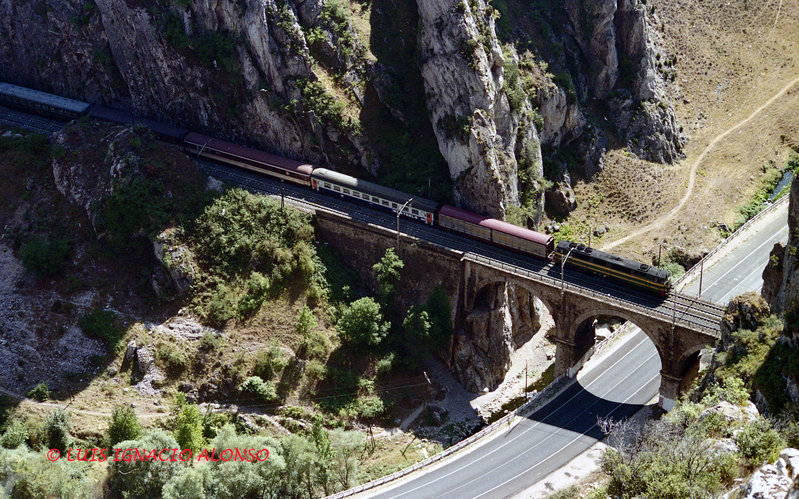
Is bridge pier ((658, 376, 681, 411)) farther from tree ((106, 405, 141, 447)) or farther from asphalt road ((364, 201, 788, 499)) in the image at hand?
tree ((106, 405, 141, 447))

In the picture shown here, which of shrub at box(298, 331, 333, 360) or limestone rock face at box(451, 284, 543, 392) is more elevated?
limestone rock face at box(451, 284, 543, 392)

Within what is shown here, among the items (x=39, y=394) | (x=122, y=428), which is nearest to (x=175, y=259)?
(x=39, y=394)

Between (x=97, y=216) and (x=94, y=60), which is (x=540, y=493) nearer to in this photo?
(x=97, y=216)

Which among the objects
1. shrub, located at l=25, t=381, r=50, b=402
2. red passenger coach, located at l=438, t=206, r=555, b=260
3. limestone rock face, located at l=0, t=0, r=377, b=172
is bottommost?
shrub, located at l=25, t=381, r=50, b=402

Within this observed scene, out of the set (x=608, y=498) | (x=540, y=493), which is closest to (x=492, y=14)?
(x=540, y=493)

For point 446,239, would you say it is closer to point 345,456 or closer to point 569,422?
point 569,422

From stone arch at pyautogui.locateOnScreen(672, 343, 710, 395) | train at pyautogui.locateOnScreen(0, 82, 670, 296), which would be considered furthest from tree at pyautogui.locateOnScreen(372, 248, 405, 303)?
stone arch at pyautogui.locateOnScreen(672, 343, 710, 395)
